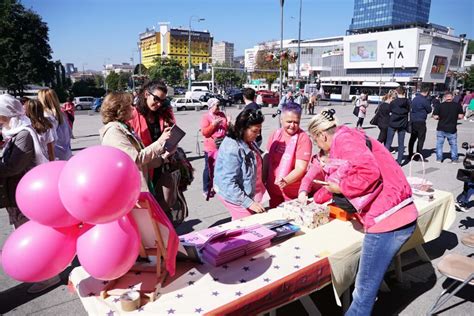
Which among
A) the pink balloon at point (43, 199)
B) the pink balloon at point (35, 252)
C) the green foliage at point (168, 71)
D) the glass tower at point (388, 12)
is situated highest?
the glass tower at point (388, 12)

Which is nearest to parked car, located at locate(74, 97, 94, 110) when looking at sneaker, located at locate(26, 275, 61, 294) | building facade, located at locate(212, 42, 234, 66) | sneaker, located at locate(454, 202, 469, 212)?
sneaker, located at locate(26, 275, 61, 294)

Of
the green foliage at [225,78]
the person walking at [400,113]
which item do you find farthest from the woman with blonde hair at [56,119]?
the green foliage at [225,78]

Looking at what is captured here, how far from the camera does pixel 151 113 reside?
10.6ft

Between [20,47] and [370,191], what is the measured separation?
134 feet

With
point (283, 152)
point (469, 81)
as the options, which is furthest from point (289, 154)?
point (469, 81)

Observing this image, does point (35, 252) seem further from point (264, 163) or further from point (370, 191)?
point (264, 163)

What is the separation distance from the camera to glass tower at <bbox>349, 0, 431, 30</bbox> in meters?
107

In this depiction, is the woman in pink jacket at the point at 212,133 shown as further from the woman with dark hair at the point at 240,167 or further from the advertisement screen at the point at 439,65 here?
the advertisement screen at the point at 439,65

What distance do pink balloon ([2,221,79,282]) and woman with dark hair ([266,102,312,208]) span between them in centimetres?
197

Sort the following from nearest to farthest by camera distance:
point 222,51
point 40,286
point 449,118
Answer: point 40,286 → point 449,118 → point 222,51

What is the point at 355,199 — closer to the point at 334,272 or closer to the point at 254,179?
the point at 334,272

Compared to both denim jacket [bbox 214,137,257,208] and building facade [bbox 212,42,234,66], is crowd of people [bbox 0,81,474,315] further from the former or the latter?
building facade [bbox 212,42,234,66]

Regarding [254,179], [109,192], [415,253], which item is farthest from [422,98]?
[109,192]

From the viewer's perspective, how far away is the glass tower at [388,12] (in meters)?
107
